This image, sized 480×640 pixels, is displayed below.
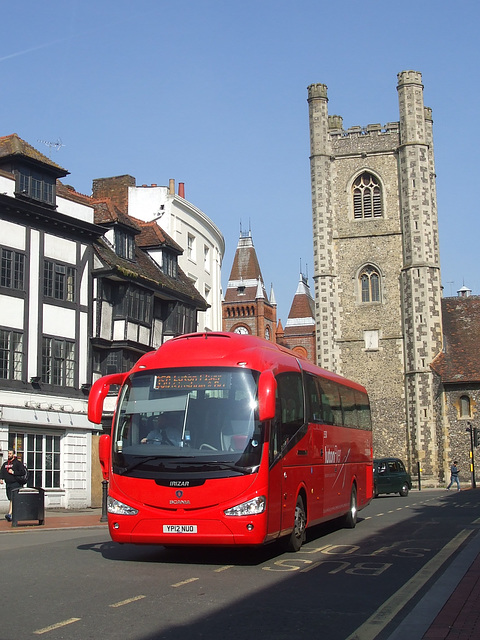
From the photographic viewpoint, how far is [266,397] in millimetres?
10797

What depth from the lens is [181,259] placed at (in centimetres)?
4341

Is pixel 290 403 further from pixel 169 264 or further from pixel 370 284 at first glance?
pixel 370 284

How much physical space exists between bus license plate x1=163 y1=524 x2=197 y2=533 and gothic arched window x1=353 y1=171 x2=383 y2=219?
44.9 m

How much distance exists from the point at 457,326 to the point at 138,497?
150 ft

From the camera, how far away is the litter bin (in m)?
19.3

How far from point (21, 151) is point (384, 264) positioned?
30720mm

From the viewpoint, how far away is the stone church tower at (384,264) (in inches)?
1999

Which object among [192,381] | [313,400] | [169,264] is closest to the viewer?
[192,381]

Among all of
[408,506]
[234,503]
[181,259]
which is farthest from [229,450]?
[181,259]

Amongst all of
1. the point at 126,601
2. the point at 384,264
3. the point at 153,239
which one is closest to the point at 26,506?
the point at 126,601

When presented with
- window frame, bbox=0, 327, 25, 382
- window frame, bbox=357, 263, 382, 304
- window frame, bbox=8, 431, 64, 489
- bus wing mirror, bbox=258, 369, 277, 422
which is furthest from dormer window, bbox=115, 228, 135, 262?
bus wing mirror, bbox=258, 369, 277, 422

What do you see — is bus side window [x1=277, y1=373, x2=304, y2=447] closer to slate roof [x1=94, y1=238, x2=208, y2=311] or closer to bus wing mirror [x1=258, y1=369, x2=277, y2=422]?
bus wing mirror [x1=258, y1=369, x2=277, y2=422]

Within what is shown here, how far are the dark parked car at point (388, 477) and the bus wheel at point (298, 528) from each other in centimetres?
2229

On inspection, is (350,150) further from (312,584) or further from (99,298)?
(312,584)
